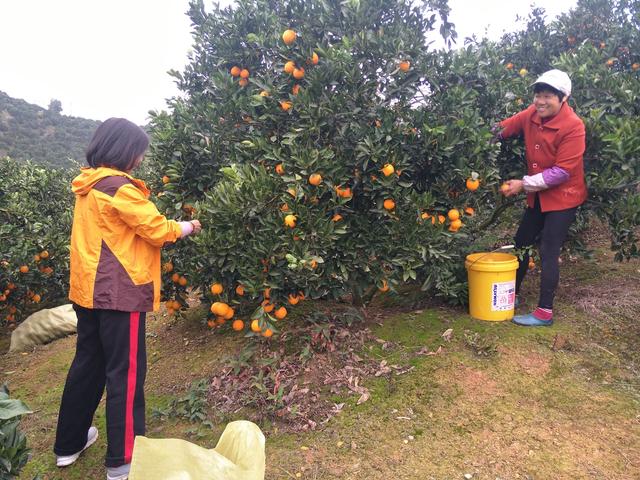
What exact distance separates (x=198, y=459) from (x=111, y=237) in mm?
1750

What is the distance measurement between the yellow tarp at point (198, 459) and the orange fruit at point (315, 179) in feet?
6.71

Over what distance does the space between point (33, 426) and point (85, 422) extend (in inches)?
36.8

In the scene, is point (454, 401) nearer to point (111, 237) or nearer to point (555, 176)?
point (555, 176)

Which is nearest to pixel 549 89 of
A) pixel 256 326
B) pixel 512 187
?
pixel 512 187

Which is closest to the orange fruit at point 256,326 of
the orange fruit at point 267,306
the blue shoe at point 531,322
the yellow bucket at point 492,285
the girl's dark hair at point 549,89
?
the orange fruit at point 267,306

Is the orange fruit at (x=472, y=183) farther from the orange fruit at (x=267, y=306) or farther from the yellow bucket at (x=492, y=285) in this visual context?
the orange fruit at (x=267, y=306)

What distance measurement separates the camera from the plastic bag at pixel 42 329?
5.30 m

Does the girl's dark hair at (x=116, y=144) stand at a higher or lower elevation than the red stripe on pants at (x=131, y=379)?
higher

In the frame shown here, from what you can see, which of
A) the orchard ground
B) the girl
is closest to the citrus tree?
the orchard ground

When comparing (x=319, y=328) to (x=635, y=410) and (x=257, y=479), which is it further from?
(x=257, y=479)

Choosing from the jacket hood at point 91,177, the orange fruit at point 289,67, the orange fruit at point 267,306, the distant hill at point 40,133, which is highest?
the distant hill at point 40,133

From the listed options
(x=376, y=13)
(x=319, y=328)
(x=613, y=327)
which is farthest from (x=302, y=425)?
(x=376, y=13)

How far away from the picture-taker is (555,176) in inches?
142

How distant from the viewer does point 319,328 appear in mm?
3787
